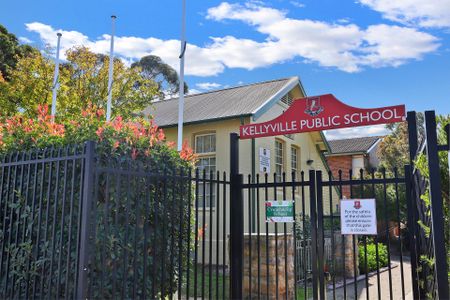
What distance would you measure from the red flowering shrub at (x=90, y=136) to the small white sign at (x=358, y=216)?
94.2 inches

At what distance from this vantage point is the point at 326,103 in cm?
523

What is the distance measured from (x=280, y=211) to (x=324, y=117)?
54.6 inches

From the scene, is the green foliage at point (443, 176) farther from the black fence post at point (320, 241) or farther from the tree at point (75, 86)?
the tree at point (75, 86)

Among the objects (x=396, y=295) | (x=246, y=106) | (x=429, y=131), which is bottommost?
(x=396, y=295)

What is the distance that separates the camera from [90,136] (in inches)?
193

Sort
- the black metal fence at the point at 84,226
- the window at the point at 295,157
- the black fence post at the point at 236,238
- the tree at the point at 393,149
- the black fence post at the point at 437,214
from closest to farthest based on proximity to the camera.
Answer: the black fence post at the point at 437,214 → the black metal fence at the point at 84,226 → the black fence post at the point at 236,238 → the window at the point at 295,157 → the tree at the point at 393,149

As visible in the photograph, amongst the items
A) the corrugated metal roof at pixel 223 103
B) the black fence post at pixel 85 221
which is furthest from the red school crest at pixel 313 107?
the corrugated metal roof at pixel 223 103

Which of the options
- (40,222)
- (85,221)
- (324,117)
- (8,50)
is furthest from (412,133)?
(8,50)

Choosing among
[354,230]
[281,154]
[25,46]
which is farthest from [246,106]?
[25,46]

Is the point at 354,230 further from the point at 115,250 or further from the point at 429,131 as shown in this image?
the point at 115,250

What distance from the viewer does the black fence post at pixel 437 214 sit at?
341 centimetres

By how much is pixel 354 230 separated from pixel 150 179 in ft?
8.26

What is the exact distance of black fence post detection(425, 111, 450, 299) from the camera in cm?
341

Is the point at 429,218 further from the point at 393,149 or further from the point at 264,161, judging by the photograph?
the point at 393,149
